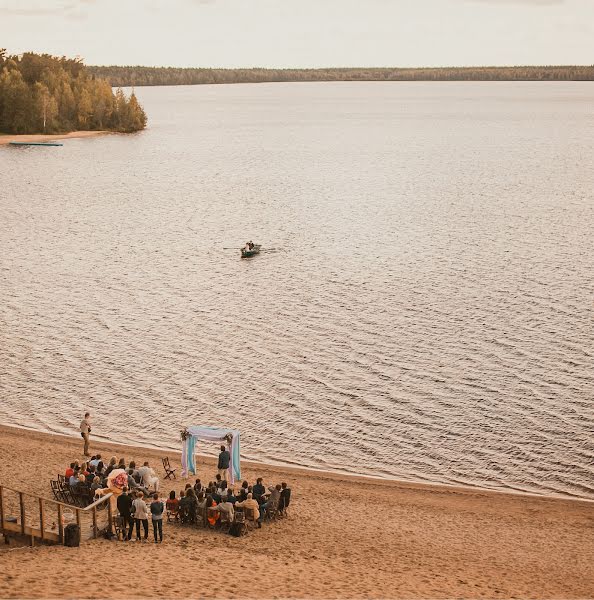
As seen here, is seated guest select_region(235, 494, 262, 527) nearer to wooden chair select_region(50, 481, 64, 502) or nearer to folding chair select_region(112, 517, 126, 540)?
folding chair select_region(112, 517, 126, 540)

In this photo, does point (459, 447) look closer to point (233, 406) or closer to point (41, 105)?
point (233, 406)

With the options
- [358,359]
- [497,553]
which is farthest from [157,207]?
[497,553]

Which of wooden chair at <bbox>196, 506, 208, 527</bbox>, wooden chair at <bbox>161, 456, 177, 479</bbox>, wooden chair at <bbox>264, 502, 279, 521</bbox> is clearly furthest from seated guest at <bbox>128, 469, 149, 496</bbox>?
wooden chair at <bbox>161, 456, 177, 479</bbox>

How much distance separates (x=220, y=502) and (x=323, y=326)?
25.6m

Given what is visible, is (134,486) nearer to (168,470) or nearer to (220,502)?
(220,502)

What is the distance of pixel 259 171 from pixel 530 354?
93.7m

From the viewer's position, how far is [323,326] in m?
49.7

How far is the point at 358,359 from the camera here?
44.0m

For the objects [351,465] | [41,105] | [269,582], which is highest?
[41,105]

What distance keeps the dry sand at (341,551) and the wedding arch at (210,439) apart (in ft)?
3.56

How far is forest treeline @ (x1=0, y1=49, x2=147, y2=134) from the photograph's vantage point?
546ft

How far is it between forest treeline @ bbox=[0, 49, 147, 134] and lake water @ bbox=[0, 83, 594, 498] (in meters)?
64.9

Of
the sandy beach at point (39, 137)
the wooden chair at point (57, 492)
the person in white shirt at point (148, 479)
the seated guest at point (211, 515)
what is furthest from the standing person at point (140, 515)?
the sandy beach at point (39, 137)

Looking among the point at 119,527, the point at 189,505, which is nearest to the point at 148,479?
the point at 189,505
